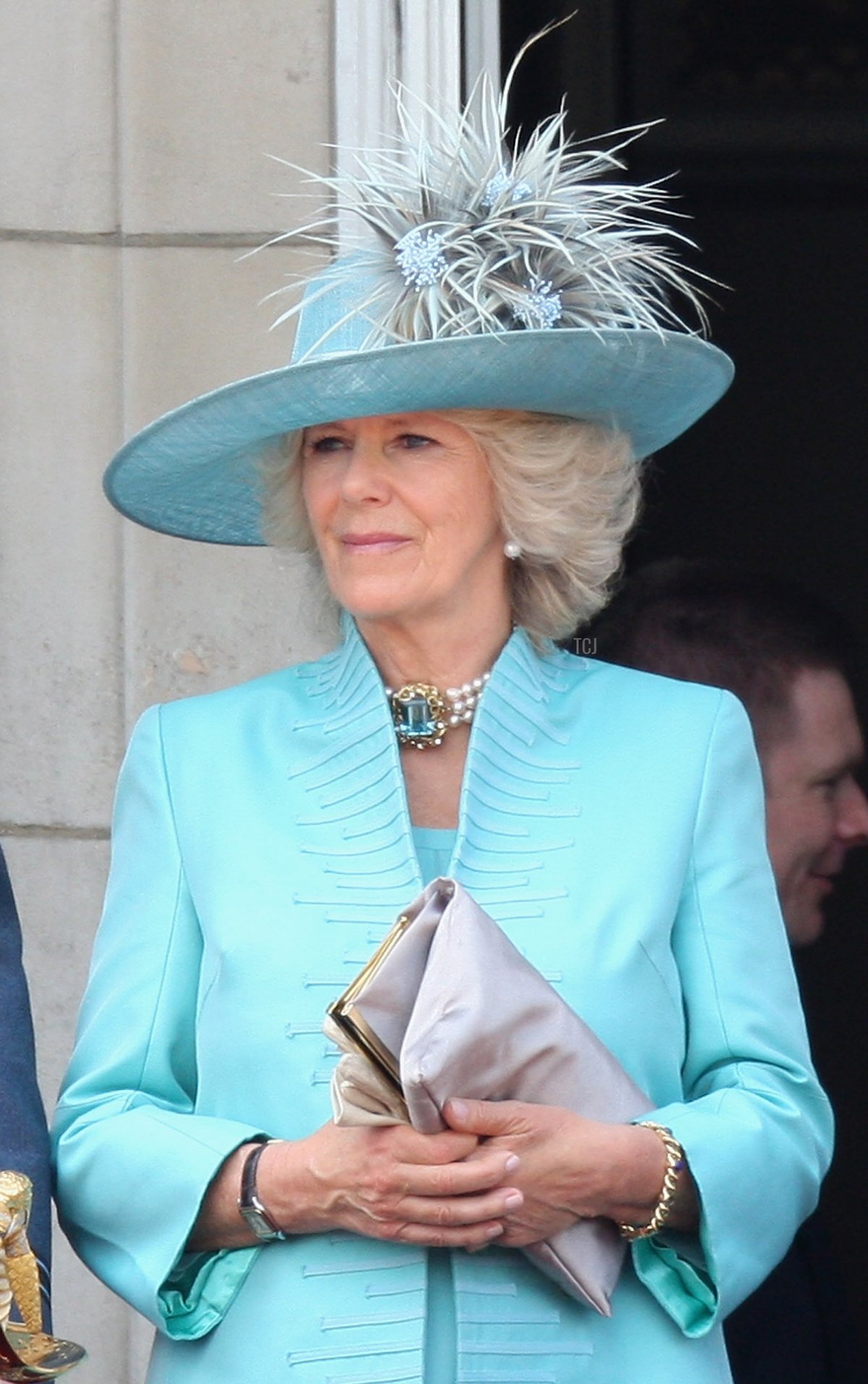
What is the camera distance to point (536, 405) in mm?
2701

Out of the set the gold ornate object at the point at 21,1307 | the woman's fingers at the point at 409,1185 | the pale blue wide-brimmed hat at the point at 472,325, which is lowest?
the gold ornate object at the point at 21,1307

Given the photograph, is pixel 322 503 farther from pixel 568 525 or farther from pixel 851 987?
pixel 851 987

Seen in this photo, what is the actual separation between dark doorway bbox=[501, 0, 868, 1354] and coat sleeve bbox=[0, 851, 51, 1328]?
196cm

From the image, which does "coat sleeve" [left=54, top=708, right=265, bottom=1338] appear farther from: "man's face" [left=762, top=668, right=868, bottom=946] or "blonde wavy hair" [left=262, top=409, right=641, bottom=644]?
"man's face" [left=762, top=668, right=868, bottom=946]

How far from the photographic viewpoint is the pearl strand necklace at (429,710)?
2723 millimetres

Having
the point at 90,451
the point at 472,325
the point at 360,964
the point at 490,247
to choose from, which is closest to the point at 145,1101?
the point at 360,964

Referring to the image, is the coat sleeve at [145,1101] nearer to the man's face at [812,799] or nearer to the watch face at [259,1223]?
the watch face at [259,1223]

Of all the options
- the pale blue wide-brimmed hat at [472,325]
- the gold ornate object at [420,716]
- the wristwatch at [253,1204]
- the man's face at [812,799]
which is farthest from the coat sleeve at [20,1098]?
the man's face at [812,799]

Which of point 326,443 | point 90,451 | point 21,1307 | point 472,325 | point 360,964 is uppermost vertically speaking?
point 472,325

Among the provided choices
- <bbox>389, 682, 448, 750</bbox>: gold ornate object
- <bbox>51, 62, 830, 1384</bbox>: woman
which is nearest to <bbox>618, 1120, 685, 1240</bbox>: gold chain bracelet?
<bbox>51, 62, 830, 1384</bbox>: woman

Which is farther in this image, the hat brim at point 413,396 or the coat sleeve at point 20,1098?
the hat brim at point 413,396

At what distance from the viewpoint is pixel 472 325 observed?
8.55 ft

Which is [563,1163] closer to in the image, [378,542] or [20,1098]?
[20,1098]

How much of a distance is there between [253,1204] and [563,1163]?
317 mm
